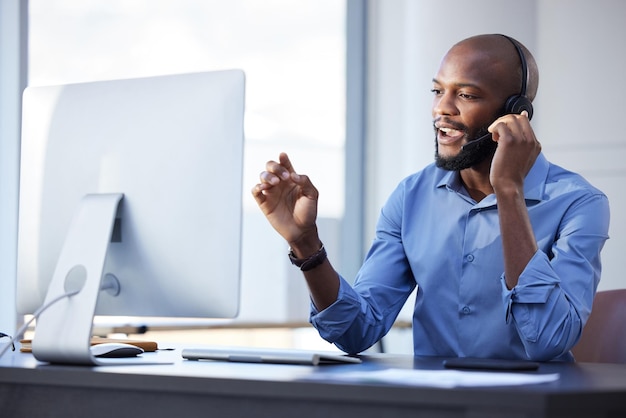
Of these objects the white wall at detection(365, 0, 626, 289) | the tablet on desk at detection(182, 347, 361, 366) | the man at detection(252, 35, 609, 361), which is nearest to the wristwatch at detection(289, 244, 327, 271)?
the man at detection(252, 35, 609, 361)

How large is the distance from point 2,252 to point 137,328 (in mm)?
554

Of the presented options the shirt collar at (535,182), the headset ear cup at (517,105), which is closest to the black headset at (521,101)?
the headset ear cup at (517,105)

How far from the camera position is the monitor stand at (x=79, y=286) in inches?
51.6

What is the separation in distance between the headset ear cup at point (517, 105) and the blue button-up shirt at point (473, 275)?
0.11m

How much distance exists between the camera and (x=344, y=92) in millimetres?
3799

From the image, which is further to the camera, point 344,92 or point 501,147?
point 344,92

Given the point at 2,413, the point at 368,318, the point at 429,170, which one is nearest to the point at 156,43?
the point at 429,170

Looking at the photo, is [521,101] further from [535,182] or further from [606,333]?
[606,333]

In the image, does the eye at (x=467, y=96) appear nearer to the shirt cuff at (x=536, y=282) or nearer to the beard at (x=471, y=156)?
the beard at (x=471, y=156)

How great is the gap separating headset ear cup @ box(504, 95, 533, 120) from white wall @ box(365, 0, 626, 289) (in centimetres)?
137

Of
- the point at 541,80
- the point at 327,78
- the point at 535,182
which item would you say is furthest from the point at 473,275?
the point at 327,78

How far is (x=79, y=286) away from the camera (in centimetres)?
137

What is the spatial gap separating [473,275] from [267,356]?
62 centimetres

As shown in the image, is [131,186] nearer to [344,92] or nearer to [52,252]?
[52,252]
